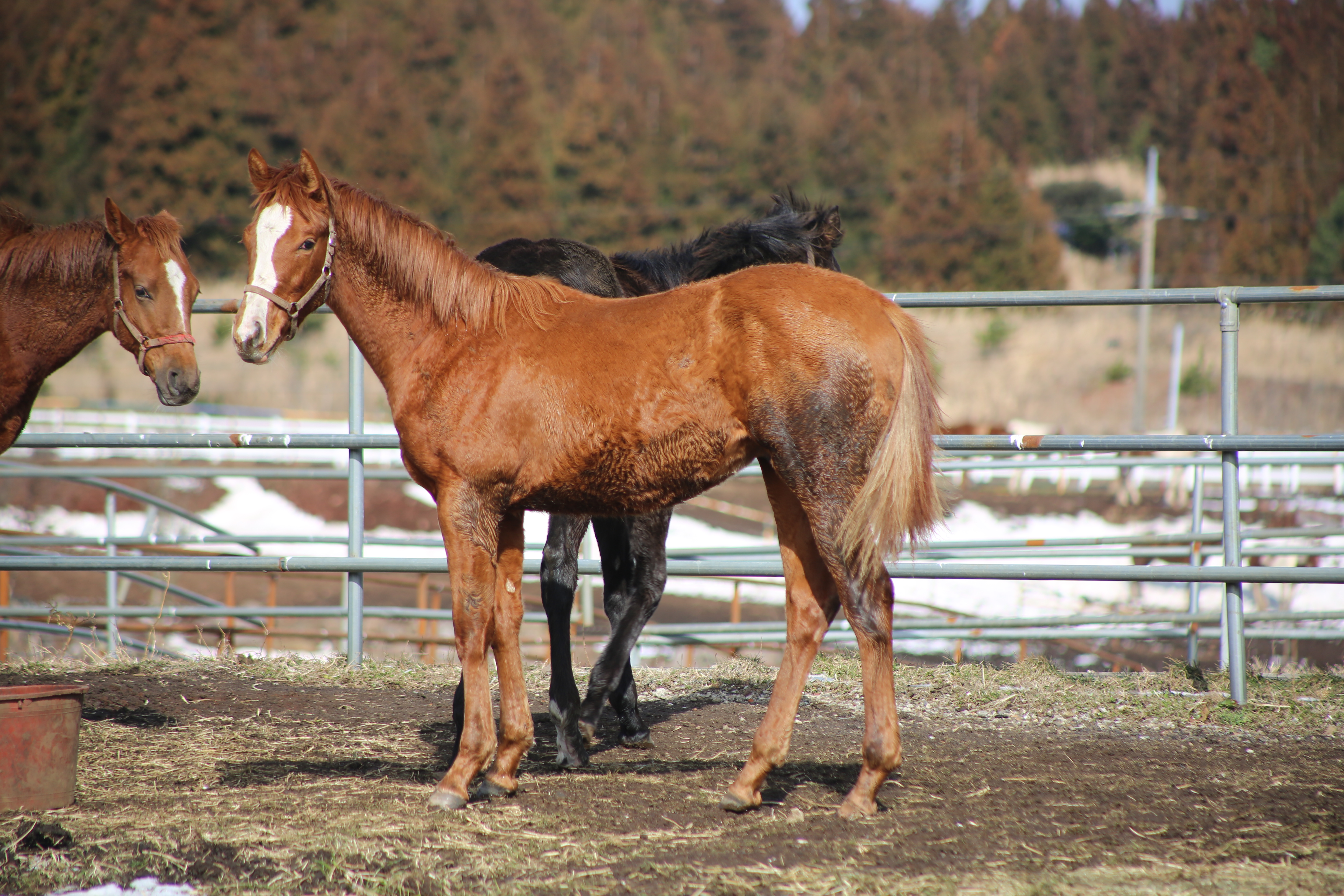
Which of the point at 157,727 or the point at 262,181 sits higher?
the point at 262,181

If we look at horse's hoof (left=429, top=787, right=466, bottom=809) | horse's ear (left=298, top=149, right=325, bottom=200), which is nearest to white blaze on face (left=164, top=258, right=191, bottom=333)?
horse's ear (left=298, top=149, right=325, bottom=200)

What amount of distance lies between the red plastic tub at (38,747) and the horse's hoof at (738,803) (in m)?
2.08

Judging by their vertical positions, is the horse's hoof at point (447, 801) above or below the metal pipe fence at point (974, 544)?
below

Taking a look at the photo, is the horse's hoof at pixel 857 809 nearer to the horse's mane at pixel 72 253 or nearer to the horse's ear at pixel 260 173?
the horse's ear at pixel 260 173

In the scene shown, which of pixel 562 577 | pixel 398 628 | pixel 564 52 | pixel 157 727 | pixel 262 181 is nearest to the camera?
pixel 262 181

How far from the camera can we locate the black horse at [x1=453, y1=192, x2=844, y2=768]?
3.87 m

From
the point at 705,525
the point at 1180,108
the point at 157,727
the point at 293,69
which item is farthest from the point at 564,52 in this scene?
the point at 157,727

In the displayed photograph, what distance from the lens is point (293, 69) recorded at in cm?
5797

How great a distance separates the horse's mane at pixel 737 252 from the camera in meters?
4.72

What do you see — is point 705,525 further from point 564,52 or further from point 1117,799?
point 564,52

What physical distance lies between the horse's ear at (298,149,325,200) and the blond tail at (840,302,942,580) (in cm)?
194

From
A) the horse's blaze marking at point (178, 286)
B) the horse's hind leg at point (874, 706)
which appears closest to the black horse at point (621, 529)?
the horse's hind leg at point (874, 706)

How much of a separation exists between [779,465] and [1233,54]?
6131 centimetres

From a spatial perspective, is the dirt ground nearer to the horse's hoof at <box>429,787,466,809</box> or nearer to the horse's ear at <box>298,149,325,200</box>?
the horse's hoof at <box>429,787,466,809</box>
